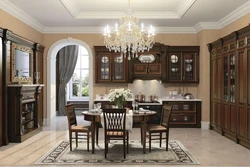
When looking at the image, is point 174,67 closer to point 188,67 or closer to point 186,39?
point 188,67

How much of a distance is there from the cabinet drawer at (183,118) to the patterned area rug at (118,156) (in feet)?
7.83

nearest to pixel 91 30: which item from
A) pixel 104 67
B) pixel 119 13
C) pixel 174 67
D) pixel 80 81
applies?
pixel 104 67

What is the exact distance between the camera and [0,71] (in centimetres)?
618

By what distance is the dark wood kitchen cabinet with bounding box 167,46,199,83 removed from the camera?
29.3 ft

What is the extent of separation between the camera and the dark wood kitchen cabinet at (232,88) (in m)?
6.01

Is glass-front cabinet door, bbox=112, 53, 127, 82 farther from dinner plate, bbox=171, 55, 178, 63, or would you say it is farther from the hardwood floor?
the hardwood floor

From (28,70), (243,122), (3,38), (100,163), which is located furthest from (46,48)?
(243,122)

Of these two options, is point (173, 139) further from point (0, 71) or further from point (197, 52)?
point (0, 71)

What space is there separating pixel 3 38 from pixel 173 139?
14.2 feet

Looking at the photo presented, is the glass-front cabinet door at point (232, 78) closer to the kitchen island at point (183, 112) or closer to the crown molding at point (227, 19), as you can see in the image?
the crown molding at point (227, 19)

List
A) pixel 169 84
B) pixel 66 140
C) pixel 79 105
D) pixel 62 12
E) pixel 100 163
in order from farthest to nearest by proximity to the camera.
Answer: pixel 79 105 < pixel 169 84 < pixel 62 12 < pixel 66 140 < pixel 100 163

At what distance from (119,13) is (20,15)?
2468 mm

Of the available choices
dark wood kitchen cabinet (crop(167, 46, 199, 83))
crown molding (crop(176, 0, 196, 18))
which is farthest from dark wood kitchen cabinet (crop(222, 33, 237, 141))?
dark wood kitchen cabinet (crop(167, 46, 199, 83))

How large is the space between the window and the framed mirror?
4506mm
